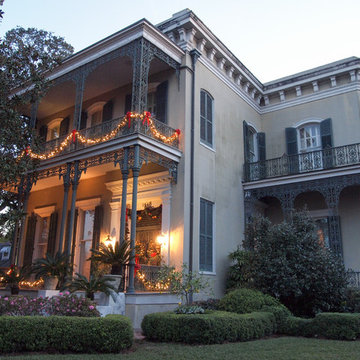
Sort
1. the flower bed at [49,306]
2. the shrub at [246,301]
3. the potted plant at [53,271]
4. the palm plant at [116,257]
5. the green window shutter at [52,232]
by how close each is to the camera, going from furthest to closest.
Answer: the green window shutter at [52,232] < the potted plant at [53,271] < the palm plant at [116,257] < the shrub at [246,301] < the flower bed at [49,306]

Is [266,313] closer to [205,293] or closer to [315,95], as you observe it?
[205,293]

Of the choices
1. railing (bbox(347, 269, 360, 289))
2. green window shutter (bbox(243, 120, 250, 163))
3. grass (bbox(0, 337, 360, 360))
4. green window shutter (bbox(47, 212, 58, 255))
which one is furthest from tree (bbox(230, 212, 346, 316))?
green window shutter (bbox(47, 212, 58, 255))

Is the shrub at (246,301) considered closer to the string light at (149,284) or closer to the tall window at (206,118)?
the string light at (149,284)

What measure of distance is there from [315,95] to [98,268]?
11.2 metres

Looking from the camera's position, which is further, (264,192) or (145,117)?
(264,192)

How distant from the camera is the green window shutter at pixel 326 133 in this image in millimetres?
16116

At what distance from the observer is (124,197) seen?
11.3m

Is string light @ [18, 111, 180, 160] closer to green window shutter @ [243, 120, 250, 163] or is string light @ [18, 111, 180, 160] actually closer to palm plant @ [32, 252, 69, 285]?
palm plant @ [32, 252, 69, 285]

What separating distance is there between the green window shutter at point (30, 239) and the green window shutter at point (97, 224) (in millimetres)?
4128

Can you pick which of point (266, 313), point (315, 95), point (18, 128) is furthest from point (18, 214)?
point (315, 95)

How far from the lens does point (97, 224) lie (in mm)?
14961

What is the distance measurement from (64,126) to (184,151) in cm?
701

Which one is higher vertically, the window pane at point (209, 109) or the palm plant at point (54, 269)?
the window pane at point (209, 109)

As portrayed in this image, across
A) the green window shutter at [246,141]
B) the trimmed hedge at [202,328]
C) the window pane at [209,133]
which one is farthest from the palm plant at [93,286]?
the green window shutter at [246,141]
